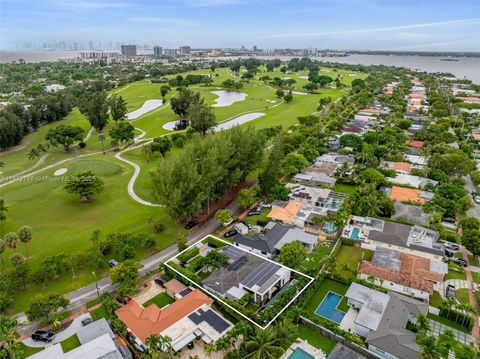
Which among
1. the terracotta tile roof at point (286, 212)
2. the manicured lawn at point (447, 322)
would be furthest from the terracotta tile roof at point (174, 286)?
the manicured lawn at point (447, 322)

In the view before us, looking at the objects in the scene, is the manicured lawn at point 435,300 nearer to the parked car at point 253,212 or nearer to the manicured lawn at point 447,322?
the manicured lawn at point 447,322

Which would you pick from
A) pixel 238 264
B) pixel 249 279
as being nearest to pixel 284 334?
pixel 249 279

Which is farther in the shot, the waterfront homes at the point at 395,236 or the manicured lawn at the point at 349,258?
the waterfront homes at the point at 395,236

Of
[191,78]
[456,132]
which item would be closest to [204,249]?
[456,132]

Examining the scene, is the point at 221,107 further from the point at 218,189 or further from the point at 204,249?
the point at 204,249

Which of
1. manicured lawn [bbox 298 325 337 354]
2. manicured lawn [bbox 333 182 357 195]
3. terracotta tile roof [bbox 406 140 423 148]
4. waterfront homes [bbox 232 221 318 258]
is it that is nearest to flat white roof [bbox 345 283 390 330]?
manicured lawn [bbox 298 325 337 354]

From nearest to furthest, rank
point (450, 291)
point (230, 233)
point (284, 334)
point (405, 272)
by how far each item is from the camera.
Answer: point (284, 334), point (450, 291), point (405, 272), point (230, 233)

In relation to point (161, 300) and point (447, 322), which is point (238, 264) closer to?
point (161, 300)
